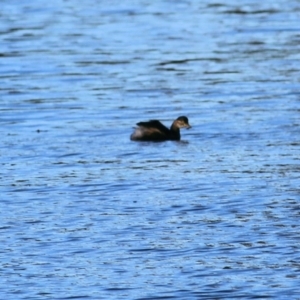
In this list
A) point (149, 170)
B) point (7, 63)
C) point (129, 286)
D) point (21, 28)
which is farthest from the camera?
point (21, 28)

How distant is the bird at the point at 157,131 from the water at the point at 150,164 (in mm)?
156

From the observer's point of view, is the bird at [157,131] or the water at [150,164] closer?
the water at [150,164]

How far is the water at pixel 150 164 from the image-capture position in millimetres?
9305

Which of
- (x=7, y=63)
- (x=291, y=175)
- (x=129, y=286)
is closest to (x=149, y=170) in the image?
(x=291, y=175)

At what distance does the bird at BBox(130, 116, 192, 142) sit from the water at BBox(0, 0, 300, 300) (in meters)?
0.16

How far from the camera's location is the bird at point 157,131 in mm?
15102

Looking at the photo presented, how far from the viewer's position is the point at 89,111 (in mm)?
17297

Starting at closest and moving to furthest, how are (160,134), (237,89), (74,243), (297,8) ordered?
(74,243), (160,134), (237,89), (297,8)

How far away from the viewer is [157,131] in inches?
→ 604

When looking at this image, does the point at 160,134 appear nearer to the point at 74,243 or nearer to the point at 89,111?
the point at 89,111

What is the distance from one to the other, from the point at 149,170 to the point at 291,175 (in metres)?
1.58

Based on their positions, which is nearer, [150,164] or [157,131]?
[150,164]

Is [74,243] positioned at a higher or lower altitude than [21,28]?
lower

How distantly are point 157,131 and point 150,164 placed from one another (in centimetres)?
160
